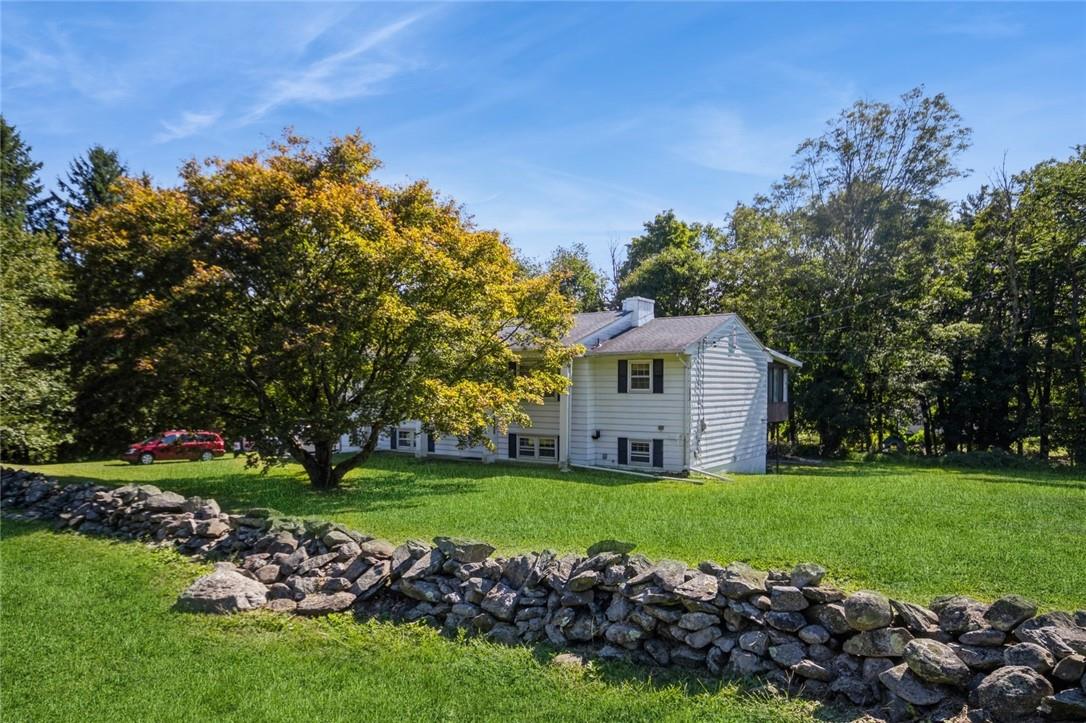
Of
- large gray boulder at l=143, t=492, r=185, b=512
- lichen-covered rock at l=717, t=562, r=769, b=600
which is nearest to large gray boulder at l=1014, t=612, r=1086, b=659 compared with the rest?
lichen-covered rock at l=717, t=562, r=769, b=600

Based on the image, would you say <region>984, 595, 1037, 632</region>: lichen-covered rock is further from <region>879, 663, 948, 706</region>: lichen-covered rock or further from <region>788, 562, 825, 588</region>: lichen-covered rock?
<region>788, 562, 825, 588</region>: lichen-covered rock

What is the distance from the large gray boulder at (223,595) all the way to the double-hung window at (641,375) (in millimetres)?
12728

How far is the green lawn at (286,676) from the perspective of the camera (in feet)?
14.5

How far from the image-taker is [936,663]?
4.05 m

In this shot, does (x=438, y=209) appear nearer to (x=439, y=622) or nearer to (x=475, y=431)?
(x=475, y=431)

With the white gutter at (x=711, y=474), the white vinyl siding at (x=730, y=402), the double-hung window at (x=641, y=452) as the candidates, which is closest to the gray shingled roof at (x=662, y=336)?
the white vinyl siding at (x=730, y=402)

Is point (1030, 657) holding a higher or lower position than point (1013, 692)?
higher

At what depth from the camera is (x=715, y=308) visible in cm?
3206

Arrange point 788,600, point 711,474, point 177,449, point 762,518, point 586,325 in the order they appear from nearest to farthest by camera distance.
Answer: point 788,600 < point 762,518 < point 711,474 < point 586,325 < point 177,449

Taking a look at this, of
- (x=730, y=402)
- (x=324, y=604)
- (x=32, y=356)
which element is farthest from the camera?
(x=730, y=402)

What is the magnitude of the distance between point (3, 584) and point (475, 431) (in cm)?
837

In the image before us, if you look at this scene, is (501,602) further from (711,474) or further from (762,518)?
(711,474)

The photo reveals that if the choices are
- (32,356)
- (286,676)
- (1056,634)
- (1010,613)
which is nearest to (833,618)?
(1010,613)

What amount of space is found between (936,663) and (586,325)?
55.4 feet
